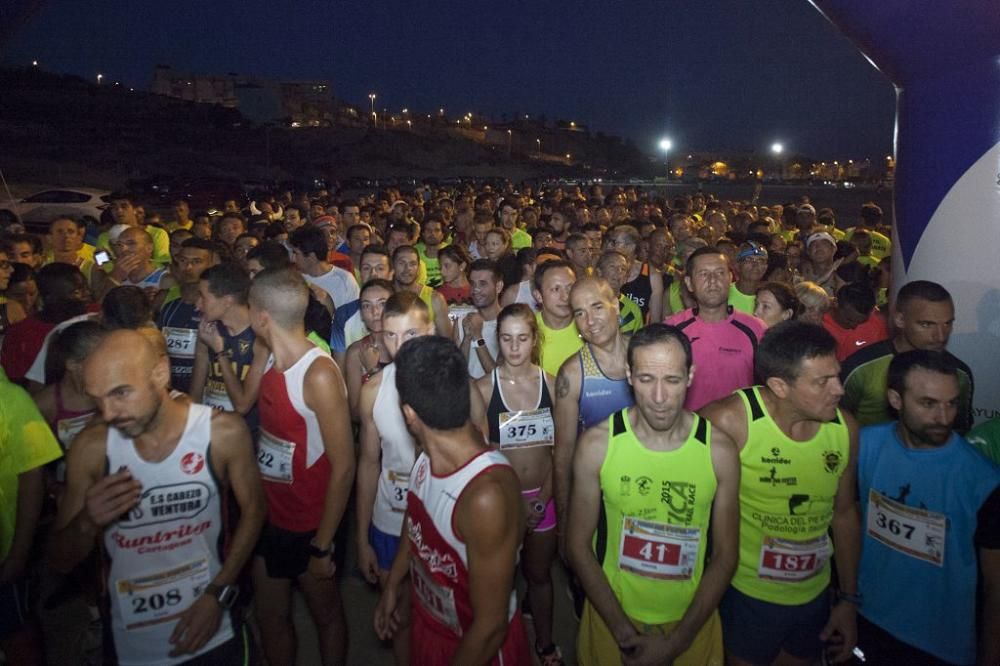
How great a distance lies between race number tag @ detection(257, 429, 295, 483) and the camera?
346 cm

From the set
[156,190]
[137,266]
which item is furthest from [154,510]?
[156,190]

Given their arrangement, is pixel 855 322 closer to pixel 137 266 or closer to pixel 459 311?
pixel 459 311

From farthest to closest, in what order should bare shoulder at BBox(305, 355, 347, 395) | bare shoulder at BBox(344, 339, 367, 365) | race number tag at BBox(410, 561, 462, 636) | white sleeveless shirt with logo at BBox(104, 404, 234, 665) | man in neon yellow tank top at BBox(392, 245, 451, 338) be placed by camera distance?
man in neon yellow tank top at BBox(392, 245, 451, 338)
bare shoulder at BBox(344, 339, 367, 365)
bare shoulder at BBox(305, 355, 347, 395)
white sleeveless shirt with logo at BBox(104, 404, 234, 665)
race number tag at BBox(410, 561, 462, 636)

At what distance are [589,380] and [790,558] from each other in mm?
1433

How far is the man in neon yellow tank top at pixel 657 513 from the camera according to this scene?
2.64 metres

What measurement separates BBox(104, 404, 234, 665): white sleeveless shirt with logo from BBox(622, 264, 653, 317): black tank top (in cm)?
490

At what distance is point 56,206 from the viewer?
19.6 metres

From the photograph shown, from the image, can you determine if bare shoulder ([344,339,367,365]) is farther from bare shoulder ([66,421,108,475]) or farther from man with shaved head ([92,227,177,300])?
man with shaved head ([92,227,177,300])

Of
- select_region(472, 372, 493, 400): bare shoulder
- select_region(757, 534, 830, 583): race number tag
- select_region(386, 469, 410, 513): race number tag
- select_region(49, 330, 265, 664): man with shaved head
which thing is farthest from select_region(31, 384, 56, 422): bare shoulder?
select_region(757, 534, 830, 583): race number tag

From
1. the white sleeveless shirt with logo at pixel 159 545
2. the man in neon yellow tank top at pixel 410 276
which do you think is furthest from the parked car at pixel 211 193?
the white sleeveless shirt with logo at pixel 159 545

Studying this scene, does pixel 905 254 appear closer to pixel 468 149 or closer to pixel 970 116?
pixel 970 116

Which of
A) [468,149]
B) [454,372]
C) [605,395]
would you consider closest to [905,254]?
[605,395]

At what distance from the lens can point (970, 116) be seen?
4551 mm

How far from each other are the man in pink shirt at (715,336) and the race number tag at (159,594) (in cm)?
310
